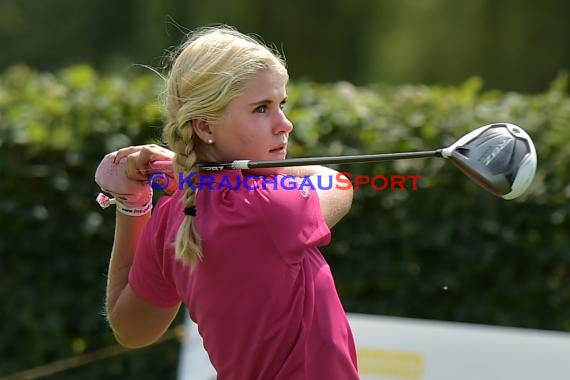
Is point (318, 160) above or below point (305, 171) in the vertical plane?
above

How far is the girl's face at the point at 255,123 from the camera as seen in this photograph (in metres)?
2.43

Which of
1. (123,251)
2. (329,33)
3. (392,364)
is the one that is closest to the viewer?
(123,251)

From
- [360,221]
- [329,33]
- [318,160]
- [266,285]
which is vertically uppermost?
[318,160]

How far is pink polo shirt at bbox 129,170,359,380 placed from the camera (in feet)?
A: 7.66

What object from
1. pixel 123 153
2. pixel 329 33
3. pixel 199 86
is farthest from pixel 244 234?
pixel 329 33

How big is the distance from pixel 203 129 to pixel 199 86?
97 mm

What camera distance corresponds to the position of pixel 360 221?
5.20m

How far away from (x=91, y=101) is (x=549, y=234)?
7.18 ft

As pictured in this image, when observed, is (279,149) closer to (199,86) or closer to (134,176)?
(199,86)

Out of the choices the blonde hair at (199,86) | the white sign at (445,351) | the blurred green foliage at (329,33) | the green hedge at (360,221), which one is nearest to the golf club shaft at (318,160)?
the blonde hair at (199,86)

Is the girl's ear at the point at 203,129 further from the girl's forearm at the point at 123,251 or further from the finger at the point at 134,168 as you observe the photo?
the girl's forearm at the point at 123,251

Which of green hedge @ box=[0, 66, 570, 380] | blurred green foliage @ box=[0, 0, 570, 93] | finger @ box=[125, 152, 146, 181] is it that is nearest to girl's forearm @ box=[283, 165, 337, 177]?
finger @ box=[125, 152, 146, 181]

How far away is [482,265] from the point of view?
5094 mm

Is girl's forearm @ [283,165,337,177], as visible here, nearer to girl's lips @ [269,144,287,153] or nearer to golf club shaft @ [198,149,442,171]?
girl's lips @ [269,144,287,153]
